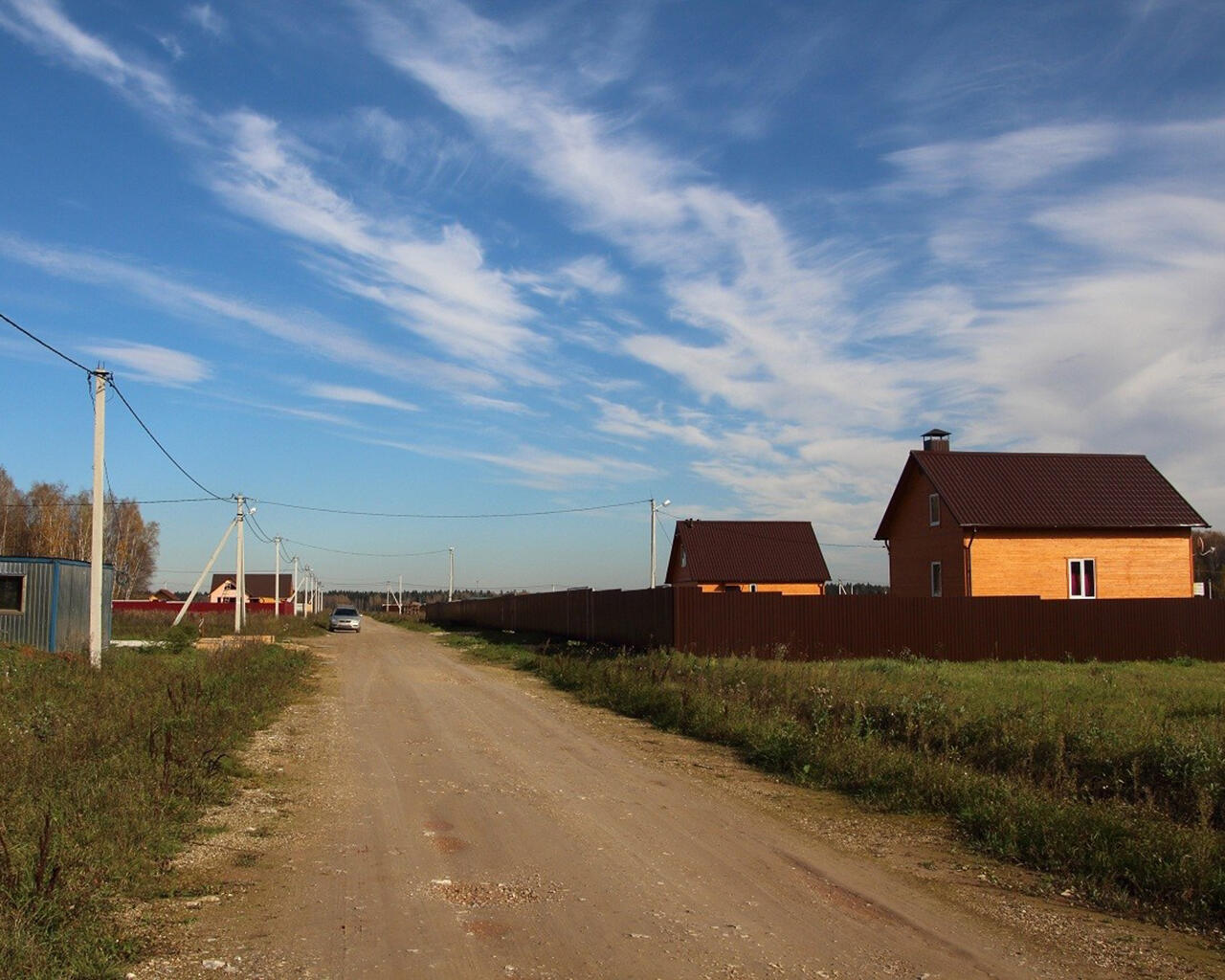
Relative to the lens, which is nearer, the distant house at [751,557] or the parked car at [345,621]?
the distant house at [751,557]

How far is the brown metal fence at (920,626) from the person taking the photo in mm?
21828

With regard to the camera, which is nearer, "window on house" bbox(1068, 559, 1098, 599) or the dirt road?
the dirt road

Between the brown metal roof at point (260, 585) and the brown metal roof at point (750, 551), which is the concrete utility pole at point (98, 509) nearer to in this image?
the brown metal roof at point (750, 551)

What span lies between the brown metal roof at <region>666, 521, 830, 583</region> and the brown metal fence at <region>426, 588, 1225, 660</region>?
62.7ft

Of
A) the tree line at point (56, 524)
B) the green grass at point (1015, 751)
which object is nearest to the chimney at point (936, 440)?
the green grass at point (1015, 751)

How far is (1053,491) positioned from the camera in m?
32.4

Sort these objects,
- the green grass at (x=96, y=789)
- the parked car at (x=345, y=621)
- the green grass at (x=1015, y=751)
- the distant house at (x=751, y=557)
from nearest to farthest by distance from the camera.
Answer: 1. the green grass at (x=96, y=789)
2. the green grass at (x=1015, y=751)
3. the distant house at (x=751, y=557)
4. the parked car at (x=345, y=621)

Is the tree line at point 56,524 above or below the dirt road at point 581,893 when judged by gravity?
above

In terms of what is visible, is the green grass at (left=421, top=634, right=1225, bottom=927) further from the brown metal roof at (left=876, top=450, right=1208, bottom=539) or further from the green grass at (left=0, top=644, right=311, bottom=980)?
the brown metal roof at (left=876, top=450, right=1208, bottom=539)

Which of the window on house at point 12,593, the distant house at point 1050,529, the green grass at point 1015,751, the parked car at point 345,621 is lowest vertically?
the parked car at point 345,621

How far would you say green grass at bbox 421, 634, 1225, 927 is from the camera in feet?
21.1

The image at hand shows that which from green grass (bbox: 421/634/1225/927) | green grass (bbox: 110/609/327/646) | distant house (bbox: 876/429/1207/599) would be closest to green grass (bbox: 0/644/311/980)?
green grass (bbox: 421/634/1225/927)

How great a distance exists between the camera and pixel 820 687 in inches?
524

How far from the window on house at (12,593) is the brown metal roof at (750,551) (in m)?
27.8
